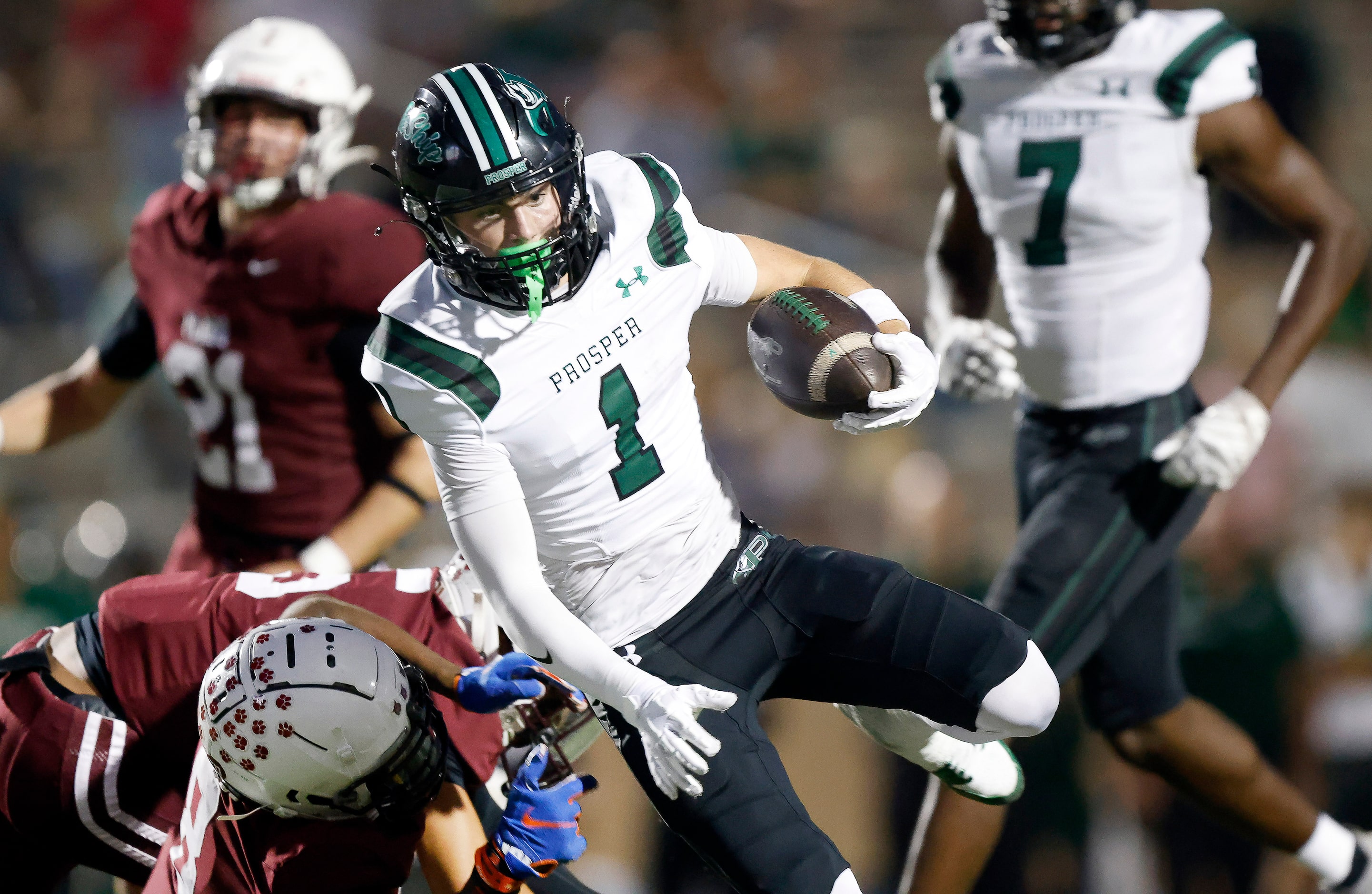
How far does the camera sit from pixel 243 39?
12.7 ft

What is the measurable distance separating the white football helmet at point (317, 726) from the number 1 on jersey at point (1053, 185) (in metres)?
1.82

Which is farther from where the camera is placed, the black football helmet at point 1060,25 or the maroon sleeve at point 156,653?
the black football helmet at point 1060,25

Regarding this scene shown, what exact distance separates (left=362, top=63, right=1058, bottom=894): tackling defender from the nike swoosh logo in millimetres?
170

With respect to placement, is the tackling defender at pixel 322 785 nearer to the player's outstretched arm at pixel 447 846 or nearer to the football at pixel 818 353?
the player's outstretched arm at pixel 447 846

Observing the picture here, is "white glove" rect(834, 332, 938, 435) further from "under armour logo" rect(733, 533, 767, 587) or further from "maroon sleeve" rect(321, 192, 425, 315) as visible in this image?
"maroon sleeve" rect(321, 192, 425, 315)

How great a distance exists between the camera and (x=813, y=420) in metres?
6.52

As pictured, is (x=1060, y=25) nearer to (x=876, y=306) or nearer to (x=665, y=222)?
(x=876, y=306)

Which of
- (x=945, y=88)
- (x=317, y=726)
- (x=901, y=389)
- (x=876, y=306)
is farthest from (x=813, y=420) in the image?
(x=317, y=726)

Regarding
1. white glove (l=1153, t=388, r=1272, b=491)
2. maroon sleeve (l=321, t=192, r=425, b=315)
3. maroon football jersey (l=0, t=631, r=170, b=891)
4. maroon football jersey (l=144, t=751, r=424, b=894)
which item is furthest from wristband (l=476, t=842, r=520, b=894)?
white glove (l=1153, t=388, r=1272, b=491)

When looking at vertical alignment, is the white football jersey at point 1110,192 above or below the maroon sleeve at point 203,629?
above

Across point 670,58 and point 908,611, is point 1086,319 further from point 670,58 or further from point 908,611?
point 670,58

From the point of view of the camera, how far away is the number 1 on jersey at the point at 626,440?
102 inches

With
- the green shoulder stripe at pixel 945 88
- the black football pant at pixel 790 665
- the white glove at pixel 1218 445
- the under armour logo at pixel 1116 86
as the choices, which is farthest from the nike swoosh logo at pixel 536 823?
the under armour logo at pixel 1116 86

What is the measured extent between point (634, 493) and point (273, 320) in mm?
1415
